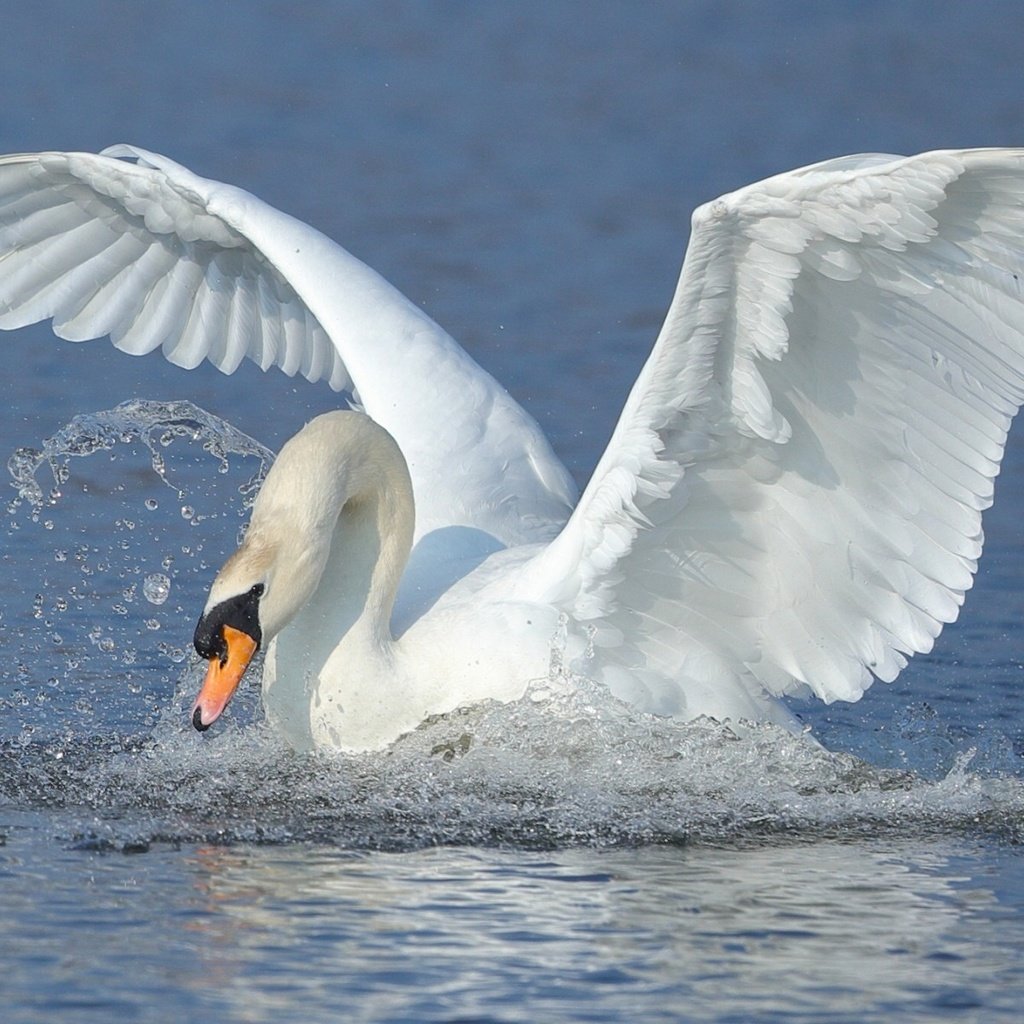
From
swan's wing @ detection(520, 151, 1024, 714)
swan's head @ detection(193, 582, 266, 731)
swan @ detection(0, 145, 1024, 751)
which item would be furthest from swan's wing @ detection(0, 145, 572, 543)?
swan's head @ detection(193, 582, 266, 731)

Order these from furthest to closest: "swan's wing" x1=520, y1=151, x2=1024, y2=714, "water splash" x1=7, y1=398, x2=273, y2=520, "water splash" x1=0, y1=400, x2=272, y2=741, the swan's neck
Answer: "water splash" x1=0, y1=400, x2=272, y2=741, "water splash" x1=7, y1=398, x2=273, y2=520, the swan's neck, "swan's wing" x1=520, y1=151, x2=1024, y2=714

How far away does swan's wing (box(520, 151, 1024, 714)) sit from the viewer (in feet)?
20.5

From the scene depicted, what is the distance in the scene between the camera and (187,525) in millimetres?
10398

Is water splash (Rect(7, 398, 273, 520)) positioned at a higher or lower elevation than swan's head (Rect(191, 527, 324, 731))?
higher

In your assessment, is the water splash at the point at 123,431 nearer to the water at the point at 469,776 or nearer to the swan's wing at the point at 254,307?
the water at the point at 469,776

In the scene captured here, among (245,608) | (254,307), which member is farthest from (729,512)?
(254,307)

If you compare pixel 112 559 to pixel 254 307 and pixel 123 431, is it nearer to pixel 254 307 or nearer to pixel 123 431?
pixel 254 307

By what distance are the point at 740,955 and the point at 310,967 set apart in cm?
97

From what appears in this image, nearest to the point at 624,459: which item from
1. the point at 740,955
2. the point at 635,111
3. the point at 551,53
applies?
the point at 740,955

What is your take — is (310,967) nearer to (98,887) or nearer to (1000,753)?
(98,887)

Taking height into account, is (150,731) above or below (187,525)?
below

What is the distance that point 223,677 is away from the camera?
680 centimetres

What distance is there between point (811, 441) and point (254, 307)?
316cm

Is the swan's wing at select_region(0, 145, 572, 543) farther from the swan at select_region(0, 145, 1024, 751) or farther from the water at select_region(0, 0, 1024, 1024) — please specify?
the water at select_region(0, 0, 1024, 1024)
